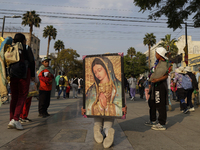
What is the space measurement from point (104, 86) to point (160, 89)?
1670 mm

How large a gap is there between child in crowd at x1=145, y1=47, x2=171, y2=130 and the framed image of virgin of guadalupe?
135 cm

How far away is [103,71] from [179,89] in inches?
211

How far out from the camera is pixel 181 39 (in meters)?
45.9

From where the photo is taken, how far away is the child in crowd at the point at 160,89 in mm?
4395

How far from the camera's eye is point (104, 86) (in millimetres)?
3529

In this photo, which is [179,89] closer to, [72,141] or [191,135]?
[191,135]

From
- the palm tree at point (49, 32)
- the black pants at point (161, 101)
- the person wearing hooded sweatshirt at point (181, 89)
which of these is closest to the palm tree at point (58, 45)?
the palm tree at point (49, 32)

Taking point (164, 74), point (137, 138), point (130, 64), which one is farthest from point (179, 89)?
point (130, 64)

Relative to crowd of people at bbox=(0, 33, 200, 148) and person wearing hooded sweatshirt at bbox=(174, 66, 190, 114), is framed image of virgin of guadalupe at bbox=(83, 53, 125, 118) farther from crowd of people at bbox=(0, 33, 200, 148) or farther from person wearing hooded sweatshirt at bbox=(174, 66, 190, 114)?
person wearing hooded sweatshirt at bbox=(174, 66, 190, 114)

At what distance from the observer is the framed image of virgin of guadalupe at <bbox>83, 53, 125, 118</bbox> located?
136 inches

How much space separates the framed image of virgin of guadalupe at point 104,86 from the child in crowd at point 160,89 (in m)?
1.35

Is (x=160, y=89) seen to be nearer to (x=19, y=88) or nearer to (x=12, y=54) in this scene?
(x=19, y=88)

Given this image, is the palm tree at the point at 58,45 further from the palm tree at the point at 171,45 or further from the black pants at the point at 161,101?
the black pants at the point at 161,101

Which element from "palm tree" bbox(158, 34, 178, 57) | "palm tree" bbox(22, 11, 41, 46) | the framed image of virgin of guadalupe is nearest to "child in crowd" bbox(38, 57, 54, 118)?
the framed image of virgin of guadalupe
